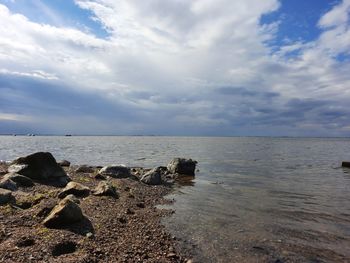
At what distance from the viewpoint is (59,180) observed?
20.0 m

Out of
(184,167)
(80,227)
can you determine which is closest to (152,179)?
(184,167)

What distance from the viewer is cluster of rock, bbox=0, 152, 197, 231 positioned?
10.7 m

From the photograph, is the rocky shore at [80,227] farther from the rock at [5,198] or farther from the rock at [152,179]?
the rock at [152,179]

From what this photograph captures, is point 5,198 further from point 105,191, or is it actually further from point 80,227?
point 105,191

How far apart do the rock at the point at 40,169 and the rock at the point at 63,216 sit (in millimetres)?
9339

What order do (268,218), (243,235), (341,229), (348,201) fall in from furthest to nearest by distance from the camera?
(348,201), (268,218), (341,229), (243,235)

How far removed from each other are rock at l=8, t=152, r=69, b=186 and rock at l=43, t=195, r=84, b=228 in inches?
368

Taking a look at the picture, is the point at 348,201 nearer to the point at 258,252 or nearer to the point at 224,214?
the point at 224,214

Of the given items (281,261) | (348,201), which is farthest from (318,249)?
(348,201)

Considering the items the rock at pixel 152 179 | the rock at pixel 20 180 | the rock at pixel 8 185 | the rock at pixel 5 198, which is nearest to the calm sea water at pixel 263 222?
the rock at pixel 152 179

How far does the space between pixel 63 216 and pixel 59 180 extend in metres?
10.2

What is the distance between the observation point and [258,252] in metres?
10.7

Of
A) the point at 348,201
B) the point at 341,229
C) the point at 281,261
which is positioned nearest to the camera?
the point at 281,261

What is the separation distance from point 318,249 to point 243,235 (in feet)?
9.01
